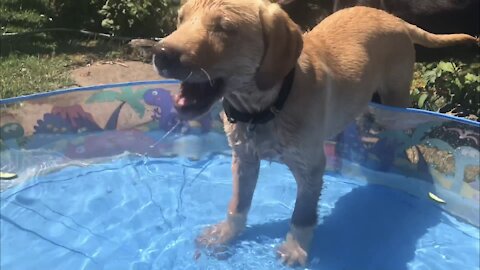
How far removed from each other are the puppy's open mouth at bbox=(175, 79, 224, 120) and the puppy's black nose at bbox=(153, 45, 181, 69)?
9.1 inches

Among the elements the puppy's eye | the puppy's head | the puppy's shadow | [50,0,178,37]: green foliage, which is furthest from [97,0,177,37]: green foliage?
the puppy's eye

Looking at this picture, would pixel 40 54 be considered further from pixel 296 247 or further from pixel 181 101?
pixel 181 101

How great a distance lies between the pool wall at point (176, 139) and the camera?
169 inches

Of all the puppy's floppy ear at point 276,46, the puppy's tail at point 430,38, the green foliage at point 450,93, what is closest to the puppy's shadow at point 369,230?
the green foliage at point 450,93

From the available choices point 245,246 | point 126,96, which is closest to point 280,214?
point 245,246

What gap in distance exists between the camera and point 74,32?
685 centimetres

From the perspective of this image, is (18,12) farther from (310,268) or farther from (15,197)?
(310,268)

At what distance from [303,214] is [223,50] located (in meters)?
1.26

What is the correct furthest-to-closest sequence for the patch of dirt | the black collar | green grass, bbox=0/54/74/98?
the patch of dirt → green grass, bbox=0/54/74/98 → the black collar

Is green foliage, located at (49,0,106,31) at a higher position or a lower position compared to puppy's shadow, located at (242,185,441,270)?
higher

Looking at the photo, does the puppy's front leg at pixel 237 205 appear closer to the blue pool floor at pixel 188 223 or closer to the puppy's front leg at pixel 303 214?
the blue pool floor at pixel 188 223

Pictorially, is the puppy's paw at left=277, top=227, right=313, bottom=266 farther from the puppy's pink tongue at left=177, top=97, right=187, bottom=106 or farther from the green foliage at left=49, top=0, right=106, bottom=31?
the green foliage at left=49, top=0, right=106, bottom=31

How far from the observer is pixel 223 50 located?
279 centimetres

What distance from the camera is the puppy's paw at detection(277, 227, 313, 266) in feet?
12.2
